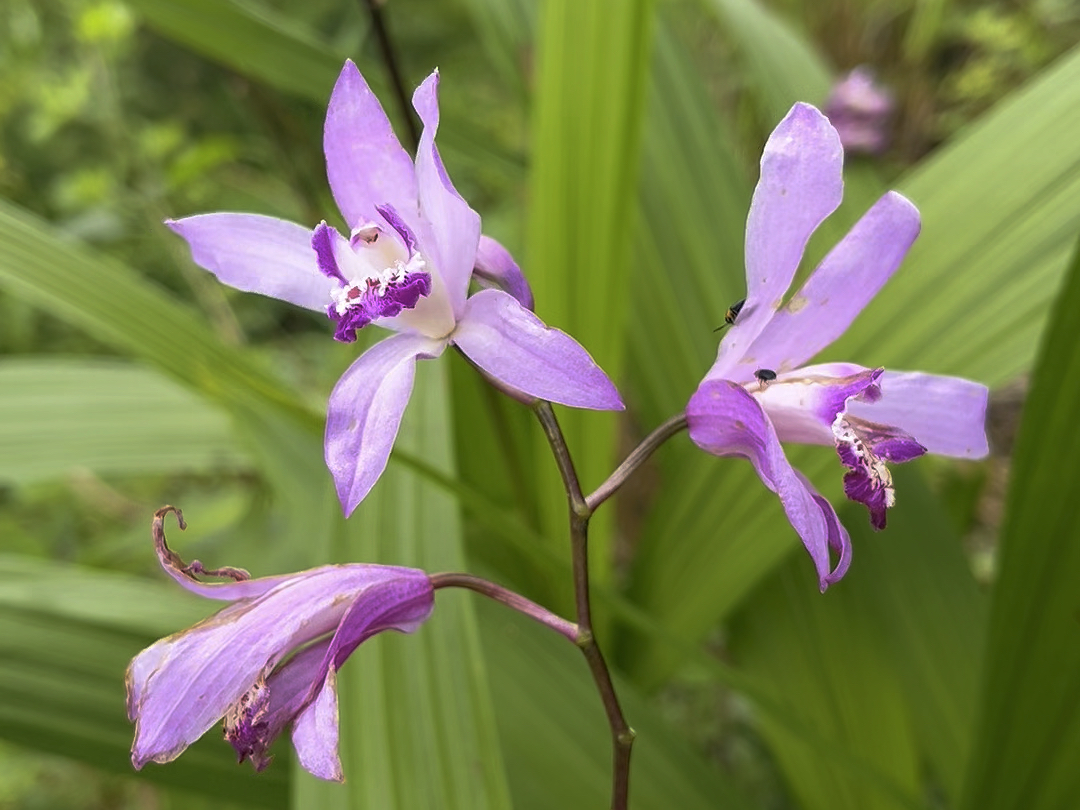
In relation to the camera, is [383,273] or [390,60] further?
[390,60]

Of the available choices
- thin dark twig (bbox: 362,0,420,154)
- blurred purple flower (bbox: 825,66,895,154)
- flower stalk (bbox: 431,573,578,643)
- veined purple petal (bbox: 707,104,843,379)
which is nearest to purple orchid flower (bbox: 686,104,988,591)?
veined purple petal (bbox: 707,104,843,379)

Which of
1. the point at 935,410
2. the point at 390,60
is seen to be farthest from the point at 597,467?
the point at 935,410

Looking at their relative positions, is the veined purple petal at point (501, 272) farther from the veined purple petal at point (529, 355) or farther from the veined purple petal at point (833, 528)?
the veined purple petal at point (833, 528)

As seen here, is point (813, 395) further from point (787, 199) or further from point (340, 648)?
point (340, 648)

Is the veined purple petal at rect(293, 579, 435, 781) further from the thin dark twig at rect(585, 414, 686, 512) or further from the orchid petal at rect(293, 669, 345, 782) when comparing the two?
the thin dark twig at rect(585, 414, 686, 512)

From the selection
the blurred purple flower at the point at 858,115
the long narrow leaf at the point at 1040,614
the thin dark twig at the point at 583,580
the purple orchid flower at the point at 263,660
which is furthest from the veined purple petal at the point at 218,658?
the blurred purple flower at the point at 858,115

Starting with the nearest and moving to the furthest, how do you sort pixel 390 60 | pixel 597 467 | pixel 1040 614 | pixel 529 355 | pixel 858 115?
pixel 529 355
pixel 1040 614
pixel 390 60
pixel 597 467
pixel 858 115
